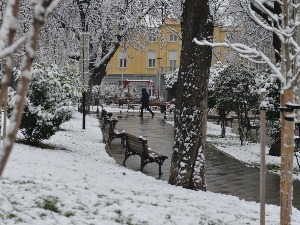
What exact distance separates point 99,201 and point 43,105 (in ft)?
20.2

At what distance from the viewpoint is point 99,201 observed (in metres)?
5.80

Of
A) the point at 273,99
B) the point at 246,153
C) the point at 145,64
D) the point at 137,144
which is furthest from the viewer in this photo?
the point at 145,64

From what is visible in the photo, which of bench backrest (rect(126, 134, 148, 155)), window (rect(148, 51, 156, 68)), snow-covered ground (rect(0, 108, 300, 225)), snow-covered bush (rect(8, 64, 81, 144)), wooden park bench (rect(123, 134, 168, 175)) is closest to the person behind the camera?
snow-covered ground (rect(0, 108, 300, 225))

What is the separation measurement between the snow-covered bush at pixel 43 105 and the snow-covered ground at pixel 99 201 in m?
2.45

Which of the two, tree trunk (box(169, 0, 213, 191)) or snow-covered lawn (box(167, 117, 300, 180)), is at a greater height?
tree trunk (box(169, 0, 213, 191))

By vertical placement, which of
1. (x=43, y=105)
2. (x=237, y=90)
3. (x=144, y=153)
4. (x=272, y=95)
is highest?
(x=237, y=90)

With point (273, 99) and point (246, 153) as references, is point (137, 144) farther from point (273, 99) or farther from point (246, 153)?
point (246, 153)

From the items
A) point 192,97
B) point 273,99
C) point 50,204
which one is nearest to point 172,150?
point 192,97

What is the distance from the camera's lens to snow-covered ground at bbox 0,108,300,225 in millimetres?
5098

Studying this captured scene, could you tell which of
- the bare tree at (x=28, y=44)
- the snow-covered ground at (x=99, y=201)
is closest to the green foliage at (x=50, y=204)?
the snow-covered ground at (x=99, y=201)

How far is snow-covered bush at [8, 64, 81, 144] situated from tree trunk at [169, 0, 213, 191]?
413 cm

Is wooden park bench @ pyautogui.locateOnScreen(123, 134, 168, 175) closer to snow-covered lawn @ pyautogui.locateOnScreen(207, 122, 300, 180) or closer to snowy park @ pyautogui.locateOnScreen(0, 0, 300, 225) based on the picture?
snowy park @ pyautogui.locateOnScreen(0, 0, 300, 225)

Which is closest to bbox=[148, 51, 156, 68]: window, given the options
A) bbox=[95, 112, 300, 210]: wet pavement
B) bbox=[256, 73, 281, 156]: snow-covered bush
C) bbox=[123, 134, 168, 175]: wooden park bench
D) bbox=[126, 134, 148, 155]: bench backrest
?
bbox=[95, 112, 300, 210]: wet pavement

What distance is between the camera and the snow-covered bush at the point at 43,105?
37.0 ft
